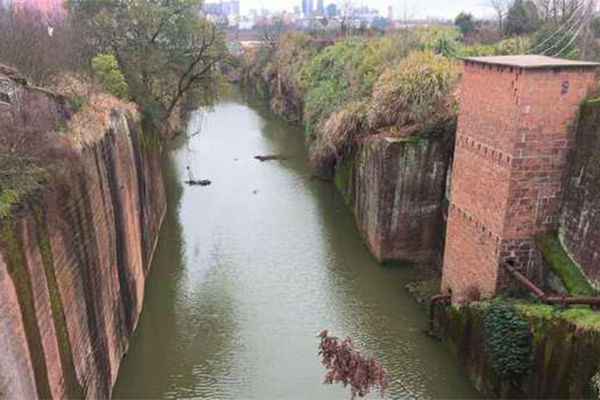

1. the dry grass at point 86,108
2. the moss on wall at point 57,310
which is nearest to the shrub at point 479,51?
the dry grass at point 86,108

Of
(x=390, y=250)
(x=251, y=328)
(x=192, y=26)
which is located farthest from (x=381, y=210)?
(x=192, y=26)

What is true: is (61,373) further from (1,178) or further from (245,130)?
(245,130)

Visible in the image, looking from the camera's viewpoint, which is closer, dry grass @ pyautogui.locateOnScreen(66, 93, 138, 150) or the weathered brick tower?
the weathered brick tower

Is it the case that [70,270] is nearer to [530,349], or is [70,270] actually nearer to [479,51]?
[530,349]

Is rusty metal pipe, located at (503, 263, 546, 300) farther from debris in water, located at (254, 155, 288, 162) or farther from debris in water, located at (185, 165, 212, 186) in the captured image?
debris in water, located at (254, 155, 288, 162)

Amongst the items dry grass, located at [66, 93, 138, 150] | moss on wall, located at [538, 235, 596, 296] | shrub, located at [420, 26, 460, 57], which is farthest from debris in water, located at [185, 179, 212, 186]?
moss on wall, located at [538, 235, 596, 296]

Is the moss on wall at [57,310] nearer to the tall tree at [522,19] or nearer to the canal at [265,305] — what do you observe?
the canal at [265,305]
